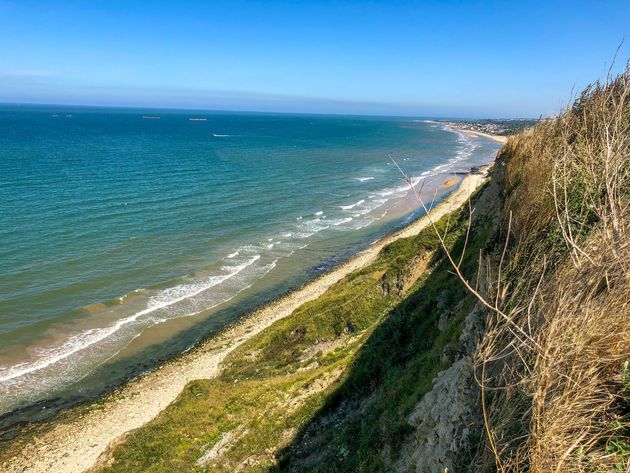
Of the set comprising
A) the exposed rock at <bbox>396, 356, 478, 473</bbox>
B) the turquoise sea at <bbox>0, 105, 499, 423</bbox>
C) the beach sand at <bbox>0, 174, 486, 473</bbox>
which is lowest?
the beach sand at <bbox>0, 174, 486, 473</bbox>

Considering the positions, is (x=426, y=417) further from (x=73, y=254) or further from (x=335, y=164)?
(x=335, y=164)

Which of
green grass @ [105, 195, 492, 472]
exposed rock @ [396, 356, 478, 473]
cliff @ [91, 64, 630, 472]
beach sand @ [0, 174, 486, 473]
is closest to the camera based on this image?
cliff @ [91, 64, 630, 472]

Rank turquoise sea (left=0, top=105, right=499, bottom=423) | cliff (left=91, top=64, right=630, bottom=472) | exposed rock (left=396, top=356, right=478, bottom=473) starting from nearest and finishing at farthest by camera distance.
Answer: cliff (left=91, top=64, right=630, bottom=472) < exposed rock (left=396, top=356, right=478, bottom=473) < turquoise sea (left=0, top=105, right=499, bottom=423)

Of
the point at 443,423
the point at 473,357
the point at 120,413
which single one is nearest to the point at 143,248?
the point at 120,413

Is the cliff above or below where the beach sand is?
above

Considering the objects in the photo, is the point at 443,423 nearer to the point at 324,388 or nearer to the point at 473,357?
the point at 473,357

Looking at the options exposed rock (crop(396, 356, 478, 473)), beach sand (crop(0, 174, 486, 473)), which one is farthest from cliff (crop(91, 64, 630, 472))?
beach sand (crop(0, 174, 486, 473))

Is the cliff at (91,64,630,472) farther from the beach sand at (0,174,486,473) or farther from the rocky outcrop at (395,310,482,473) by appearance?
the beach sand at (0,174,486,473)

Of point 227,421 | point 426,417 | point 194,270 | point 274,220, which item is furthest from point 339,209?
point 426,417
